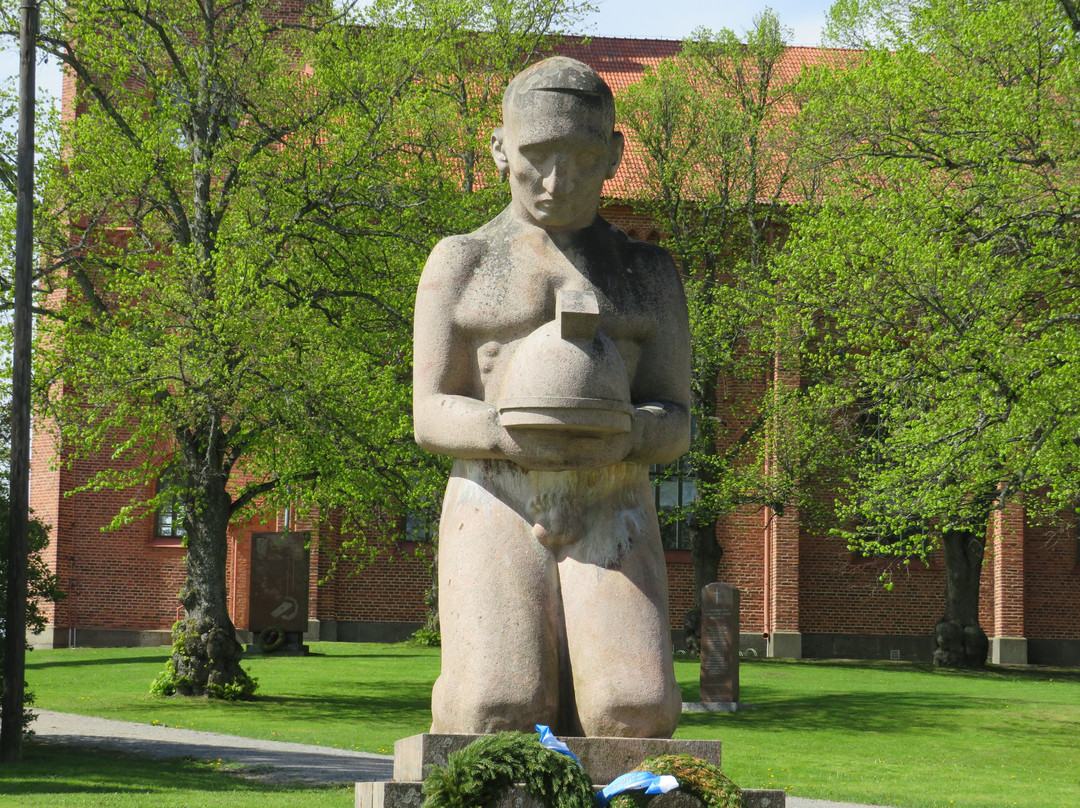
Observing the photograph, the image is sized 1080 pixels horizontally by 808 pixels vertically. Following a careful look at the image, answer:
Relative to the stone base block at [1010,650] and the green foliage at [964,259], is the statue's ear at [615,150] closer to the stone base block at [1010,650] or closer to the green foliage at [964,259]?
the green foliage at [964,259]

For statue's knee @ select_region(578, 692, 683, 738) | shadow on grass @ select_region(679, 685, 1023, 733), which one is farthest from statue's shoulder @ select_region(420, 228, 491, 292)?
shadow on grass @ select_region(679, 685, 1023, 733)

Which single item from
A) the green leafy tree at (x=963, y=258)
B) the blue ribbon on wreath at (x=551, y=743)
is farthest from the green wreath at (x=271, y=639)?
the blue ribbon on wreath at (x=551, y=743)

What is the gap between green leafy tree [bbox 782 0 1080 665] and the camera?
52.0 ft

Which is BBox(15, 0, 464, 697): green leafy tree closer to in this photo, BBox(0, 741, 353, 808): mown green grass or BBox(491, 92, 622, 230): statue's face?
BBox(0, 741, 353, 808): mown green grass

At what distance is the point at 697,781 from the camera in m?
4.10

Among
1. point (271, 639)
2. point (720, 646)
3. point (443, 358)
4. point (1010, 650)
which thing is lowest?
point (1010, 650)

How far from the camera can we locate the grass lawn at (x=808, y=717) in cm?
1265

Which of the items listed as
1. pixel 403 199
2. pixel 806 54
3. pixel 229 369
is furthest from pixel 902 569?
pixel 229 369

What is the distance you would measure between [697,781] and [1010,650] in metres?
29.2

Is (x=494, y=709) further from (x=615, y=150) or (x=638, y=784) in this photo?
(x=615, y=150)

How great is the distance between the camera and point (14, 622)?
1259 centimetres

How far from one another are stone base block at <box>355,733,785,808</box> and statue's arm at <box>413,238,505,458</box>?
1052 mm

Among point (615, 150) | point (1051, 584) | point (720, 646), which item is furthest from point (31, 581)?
point (1051, 584)

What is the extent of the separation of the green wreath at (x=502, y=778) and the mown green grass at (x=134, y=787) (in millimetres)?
6445
